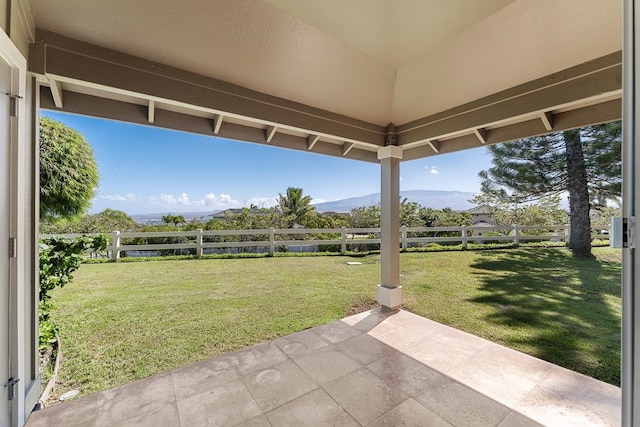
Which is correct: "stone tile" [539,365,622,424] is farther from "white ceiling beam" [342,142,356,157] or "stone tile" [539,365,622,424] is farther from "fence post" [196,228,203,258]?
"fence post" [196,228,203,258]

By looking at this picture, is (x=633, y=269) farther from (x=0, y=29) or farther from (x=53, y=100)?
(x=53, y=100)

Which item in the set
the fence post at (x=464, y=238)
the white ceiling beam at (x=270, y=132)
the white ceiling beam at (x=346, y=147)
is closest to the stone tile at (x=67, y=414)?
the white ceiling beam at (x=270, y=132)

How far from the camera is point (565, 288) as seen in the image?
4.92 metres

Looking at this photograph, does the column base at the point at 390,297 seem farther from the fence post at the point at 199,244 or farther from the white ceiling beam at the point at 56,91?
the fence post at the point at 199,244

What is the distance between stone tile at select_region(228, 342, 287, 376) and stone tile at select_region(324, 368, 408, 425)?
23.9 inches

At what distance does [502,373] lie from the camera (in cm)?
221

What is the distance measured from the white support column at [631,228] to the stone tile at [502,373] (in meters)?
1.46

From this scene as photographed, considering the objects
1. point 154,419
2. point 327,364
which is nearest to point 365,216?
point 327,364

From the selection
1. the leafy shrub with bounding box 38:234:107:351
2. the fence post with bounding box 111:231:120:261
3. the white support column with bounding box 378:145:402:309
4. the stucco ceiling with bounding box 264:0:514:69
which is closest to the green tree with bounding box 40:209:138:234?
the fence post with bounding box 111:231:120:261

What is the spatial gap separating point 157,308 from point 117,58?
3249 millimetres

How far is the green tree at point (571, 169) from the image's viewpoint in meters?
6.75

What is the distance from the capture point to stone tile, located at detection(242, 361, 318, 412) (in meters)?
1.91

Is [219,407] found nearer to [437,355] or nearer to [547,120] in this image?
[437,355]

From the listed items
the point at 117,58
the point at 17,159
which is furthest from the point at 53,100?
the point at 17,159
